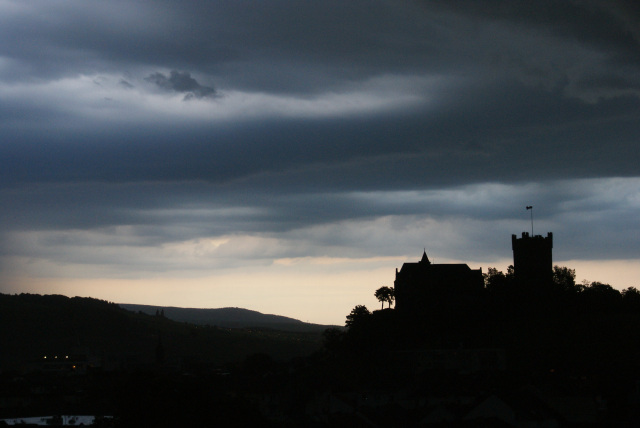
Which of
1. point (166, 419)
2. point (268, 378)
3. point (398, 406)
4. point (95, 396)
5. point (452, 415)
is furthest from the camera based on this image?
point (95, 396)

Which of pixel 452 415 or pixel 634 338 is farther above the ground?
pixel 634 338

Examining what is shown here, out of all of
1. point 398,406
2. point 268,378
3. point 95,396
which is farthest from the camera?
point 95,396

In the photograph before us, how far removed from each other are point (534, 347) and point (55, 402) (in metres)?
94.0

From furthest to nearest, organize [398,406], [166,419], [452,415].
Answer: [398,406]
[452,415]
[166,419]

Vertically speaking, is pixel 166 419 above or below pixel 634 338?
below

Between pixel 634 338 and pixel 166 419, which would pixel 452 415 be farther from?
pixel 634 338

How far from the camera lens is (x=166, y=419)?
88.8 metres

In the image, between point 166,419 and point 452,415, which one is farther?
point 452,415

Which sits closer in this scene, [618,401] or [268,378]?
[618,401]

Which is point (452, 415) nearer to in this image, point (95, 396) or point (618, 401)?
point (618, 401)

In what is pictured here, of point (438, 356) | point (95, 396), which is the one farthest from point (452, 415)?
point (95, 396)

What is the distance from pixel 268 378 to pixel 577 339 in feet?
197

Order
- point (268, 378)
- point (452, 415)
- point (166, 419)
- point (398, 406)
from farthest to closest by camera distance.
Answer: point (268, 378) < point (398, 406) < point (452, 415) < point (166, 419)

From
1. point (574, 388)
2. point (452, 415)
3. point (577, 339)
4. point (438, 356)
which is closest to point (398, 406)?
point (452, 415)
